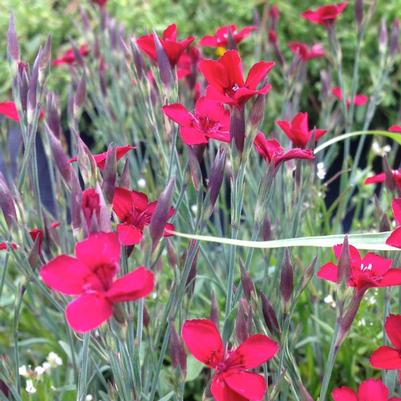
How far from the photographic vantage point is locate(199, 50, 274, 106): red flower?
66cm

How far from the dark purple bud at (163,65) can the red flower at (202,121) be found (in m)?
0.09

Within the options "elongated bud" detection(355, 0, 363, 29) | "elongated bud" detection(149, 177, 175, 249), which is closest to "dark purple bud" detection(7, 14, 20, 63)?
"elongated bud" detection(149, 177, 175, 249)

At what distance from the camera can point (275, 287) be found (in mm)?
958

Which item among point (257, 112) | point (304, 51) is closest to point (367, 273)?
point (257, 112)

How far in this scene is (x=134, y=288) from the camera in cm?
47

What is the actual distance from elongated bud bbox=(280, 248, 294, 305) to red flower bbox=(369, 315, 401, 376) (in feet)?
0.29

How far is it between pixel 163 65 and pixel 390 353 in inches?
14.5

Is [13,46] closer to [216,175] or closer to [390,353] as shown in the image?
[216,175]

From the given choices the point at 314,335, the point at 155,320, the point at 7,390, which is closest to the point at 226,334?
the point at 155,320

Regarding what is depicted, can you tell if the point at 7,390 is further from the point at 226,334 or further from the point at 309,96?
the point at 309,96

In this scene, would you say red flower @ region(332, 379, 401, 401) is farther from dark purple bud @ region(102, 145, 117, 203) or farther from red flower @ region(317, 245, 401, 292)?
dark purple bud @ region(102, 145, 117, 203)

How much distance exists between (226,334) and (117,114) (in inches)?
30.9

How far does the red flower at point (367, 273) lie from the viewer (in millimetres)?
603

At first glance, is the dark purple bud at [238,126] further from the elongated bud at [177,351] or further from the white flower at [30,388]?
the white flower at [30,388]
